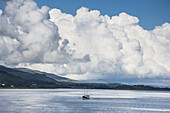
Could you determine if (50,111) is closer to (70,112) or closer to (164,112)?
(70,112)

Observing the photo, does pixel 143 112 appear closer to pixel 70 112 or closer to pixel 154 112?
pixel 154 112

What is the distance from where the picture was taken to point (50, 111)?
498ft

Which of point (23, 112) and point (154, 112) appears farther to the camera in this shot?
point (154, 112)

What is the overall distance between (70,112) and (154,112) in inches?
1778

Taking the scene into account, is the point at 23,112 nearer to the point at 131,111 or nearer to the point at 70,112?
Result: the point at 70,112

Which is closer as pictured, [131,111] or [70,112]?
[70,112]

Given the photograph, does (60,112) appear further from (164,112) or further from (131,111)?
(164,112)

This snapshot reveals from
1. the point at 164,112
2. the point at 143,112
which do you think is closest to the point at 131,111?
the point at 143,112

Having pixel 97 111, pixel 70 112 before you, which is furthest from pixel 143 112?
pixel 70 112

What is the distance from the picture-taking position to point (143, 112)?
157875 millimetres

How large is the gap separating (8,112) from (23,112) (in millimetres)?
7128

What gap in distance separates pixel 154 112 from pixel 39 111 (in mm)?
60711

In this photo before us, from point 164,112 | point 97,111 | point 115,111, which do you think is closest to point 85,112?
point 97,111

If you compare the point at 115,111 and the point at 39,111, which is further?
the point at 115,111
